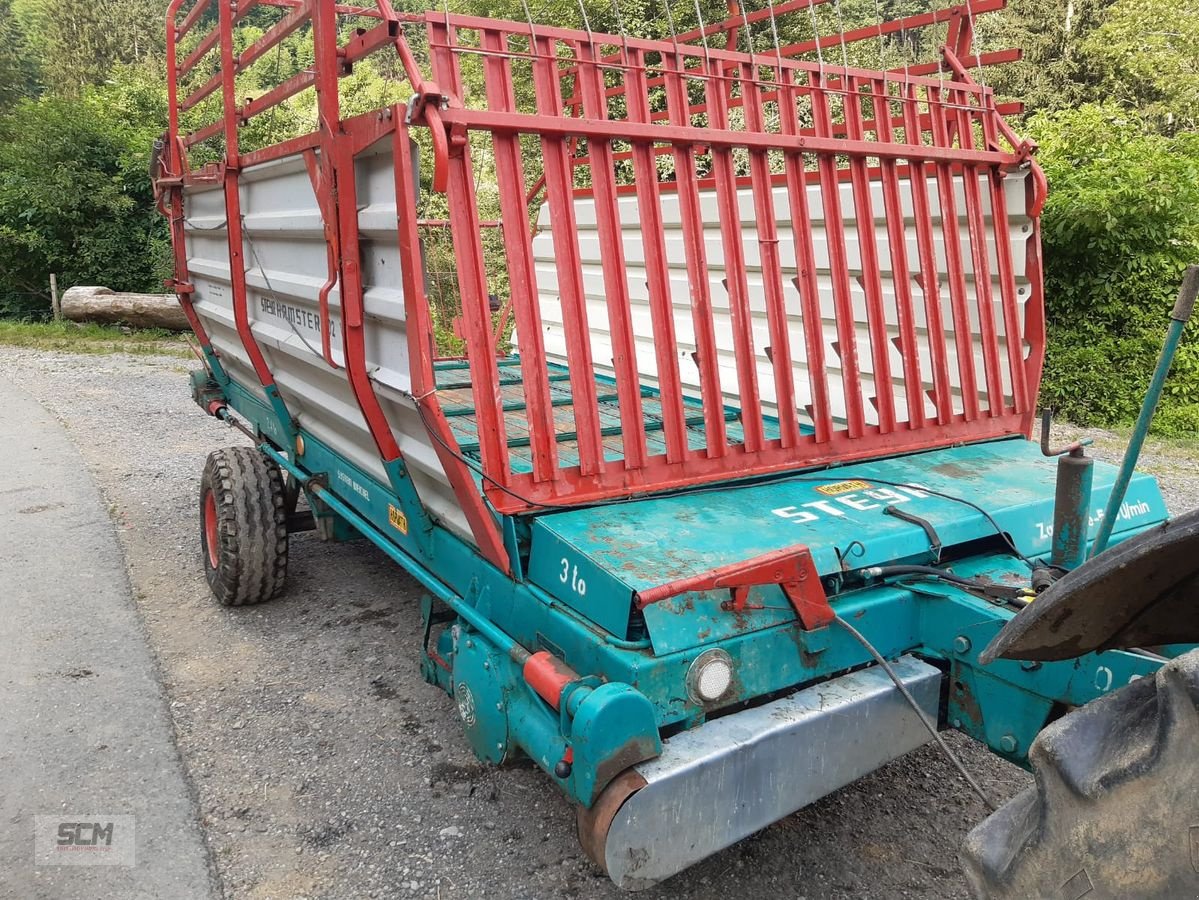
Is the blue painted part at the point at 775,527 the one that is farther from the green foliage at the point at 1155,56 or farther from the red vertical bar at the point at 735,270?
the green foliage at the point at 1155,56

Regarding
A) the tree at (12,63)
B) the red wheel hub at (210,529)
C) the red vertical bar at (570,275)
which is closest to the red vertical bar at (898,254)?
the red vertical bar at (570,275)

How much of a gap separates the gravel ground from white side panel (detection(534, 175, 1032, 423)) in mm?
1564

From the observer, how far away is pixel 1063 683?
2170 millimetres

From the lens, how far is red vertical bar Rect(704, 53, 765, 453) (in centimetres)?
309

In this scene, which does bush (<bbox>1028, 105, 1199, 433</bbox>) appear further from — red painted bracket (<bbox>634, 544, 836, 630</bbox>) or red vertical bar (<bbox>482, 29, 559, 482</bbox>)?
A: red painted bracket (<bbox>634, 544, 836, 630</bbox>)

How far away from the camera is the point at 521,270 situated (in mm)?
2738

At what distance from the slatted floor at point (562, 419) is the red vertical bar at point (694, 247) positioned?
0.32 meters

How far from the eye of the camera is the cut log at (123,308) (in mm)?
15320

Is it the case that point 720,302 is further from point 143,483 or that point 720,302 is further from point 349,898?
point 143,483

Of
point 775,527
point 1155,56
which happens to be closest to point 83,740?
point 775,527

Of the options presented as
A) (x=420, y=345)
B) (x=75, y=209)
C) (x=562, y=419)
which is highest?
(x=75, y=209)

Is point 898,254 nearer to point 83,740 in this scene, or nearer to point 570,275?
point 570,275

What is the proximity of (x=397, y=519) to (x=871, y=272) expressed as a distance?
6.54 feet

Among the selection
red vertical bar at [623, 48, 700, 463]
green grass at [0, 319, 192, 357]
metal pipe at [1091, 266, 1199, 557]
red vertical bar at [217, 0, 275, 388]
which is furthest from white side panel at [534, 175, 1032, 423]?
green grass at [0, 319, 192, 357]
